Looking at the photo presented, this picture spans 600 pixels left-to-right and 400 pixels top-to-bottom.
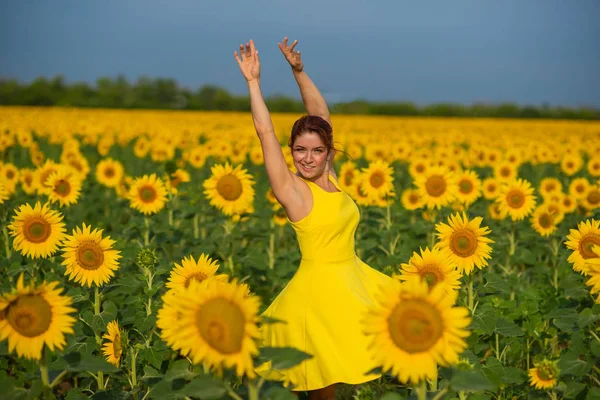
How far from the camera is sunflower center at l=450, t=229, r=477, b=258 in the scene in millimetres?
4363

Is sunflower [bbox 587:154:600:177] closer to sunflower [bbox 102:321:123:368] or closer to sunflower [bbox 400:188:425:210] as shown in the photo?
sunflower [bbox 400:188:425:210]

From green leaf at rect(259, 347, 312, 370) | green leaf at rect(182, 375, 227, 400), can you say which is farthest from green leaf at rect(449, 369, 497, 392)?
green leaf at rect(182, 375, 227, 400)

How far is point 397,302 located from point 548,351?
3337mm

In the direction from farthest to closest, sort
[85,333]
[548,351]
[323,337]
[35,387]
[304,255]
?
1. [548,351]
2. [85,333]
3. [304,255]
4. [323,337]
5. [35,387]

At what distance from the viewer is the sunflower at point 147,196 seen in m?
6.73

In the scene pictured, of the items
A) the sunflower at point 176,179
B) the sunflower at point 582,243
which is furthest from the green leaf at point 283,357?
the sunflower at point 176,179

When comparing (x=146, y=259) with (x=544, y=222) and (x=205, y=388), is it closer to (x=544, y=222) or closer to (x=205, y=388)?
(x=205, y=388)

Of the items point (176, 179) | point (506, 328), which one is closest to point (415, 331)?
point (506, 328)

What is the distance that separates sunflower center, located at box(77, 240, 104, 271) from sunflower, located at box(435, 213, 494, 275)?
6.77ft

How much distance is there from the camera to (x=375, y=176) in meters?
7.48

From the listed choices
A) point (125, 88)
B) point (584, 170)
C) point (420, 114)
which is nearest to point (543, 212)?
point (584, 170)

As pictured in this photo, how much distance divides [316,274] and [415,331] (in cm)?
118

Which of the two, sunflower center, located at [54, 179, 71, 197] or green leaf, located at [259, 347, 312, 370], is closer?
green leaf, located at [259, 347, 312, 370]

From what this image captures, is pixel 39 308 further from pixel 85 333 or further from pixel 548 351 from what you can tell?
pixel 548 351
